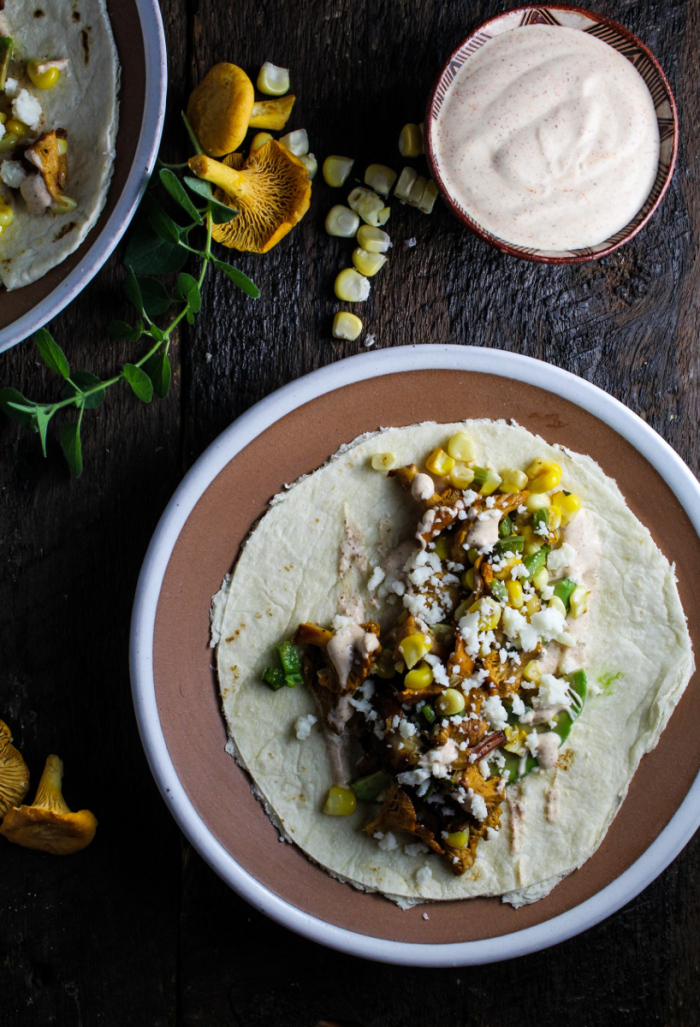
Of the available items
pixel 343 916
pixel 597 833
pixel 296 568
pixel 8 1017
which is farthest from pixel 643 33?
pixel 8 1017

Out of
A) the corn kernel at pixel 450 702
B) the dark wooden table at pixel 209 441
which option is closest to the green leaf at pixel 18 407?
the dark wooden table at pixel 209 441

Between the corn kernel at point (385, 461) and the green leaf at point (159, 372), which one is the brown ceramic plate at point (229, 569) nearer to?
the corn kernel at point (385, 461)

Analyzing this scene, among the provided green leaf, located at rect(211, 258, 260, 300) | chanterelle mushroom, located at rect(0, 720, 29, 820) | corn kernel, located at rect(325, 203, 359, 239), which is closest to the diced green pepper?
chanterelle mushroom, located at rect(0, 720, 29, 820)

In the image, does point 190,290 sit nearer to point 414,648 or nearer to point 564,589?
point 414,648

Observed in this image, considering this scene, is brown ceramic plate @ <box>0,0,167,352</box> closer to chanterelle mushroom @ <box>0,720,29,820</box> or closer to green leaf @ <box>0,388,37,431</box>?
green leaf @ <box>0,388,37,431</box>

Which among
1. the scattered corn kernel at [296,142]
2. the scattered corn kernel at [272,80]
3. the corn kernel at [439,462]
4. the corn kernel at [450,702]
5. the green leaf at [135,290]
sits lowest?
the corn kernel at [450,702]

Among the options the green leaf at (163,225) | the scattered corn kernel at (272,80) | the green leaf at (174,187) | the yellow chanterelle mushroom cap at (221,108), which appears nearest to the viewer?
the green leaf at (174,187)
